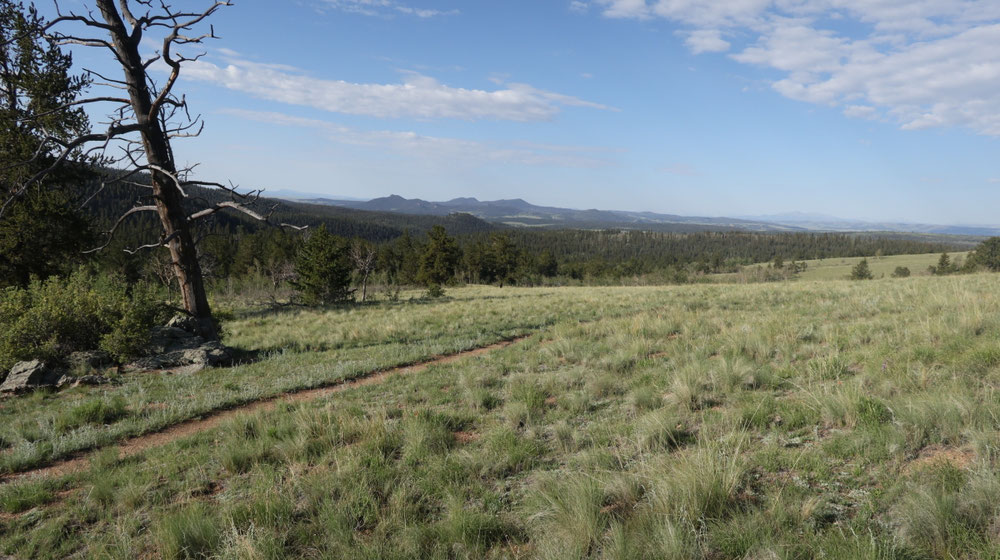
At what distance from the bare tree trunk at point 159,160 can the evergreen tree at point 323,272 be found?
1797 cm

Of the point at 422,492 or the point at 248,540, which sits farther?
the point at 422,492

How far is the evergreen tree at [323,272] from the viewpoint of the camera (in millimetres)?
27453

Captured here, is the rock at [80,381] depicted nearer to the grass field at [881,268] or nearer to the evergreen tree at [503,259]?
the evergreen tree at [503,259]

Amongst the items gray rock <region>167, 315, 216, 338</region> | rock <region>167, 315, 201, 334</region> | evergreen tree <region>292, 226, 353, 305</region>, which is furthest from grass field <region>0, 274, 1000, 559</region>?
evergreen tree <region>292, 226, 353, 305</region>

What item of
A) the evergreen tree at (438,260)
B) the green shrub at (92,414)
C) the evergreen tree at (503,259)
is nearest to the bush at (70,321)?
the green shrub at (92,414)

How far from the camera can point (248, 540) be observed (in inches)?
110

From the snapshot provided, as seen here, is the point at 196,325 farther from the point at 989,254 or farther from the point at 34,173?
the point at 989,254

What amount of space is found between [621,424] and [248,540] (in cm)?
332

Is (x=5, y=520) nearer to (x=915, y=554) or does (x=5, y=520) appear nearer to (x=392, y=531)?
(x=392, y=531)

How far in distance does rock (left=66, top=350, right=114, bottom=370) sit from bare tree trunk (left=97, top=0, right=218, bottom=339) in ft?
5.55

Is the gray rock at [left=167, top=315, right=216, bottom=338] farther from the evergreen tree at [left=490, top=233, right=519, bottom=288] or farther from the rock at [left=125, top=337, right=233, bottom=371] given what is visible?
the evergreen tree at [left=490, top=233, right=519, bottom=288]

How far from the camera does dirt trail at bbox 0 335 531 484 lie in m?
4.55

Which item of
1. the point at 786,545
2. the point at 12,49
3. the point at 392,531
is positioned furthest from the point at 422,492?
the point at 12,49

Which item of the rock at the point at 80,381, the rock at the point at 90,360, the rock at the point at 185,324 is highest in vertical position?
the rock at the point at 185,324
